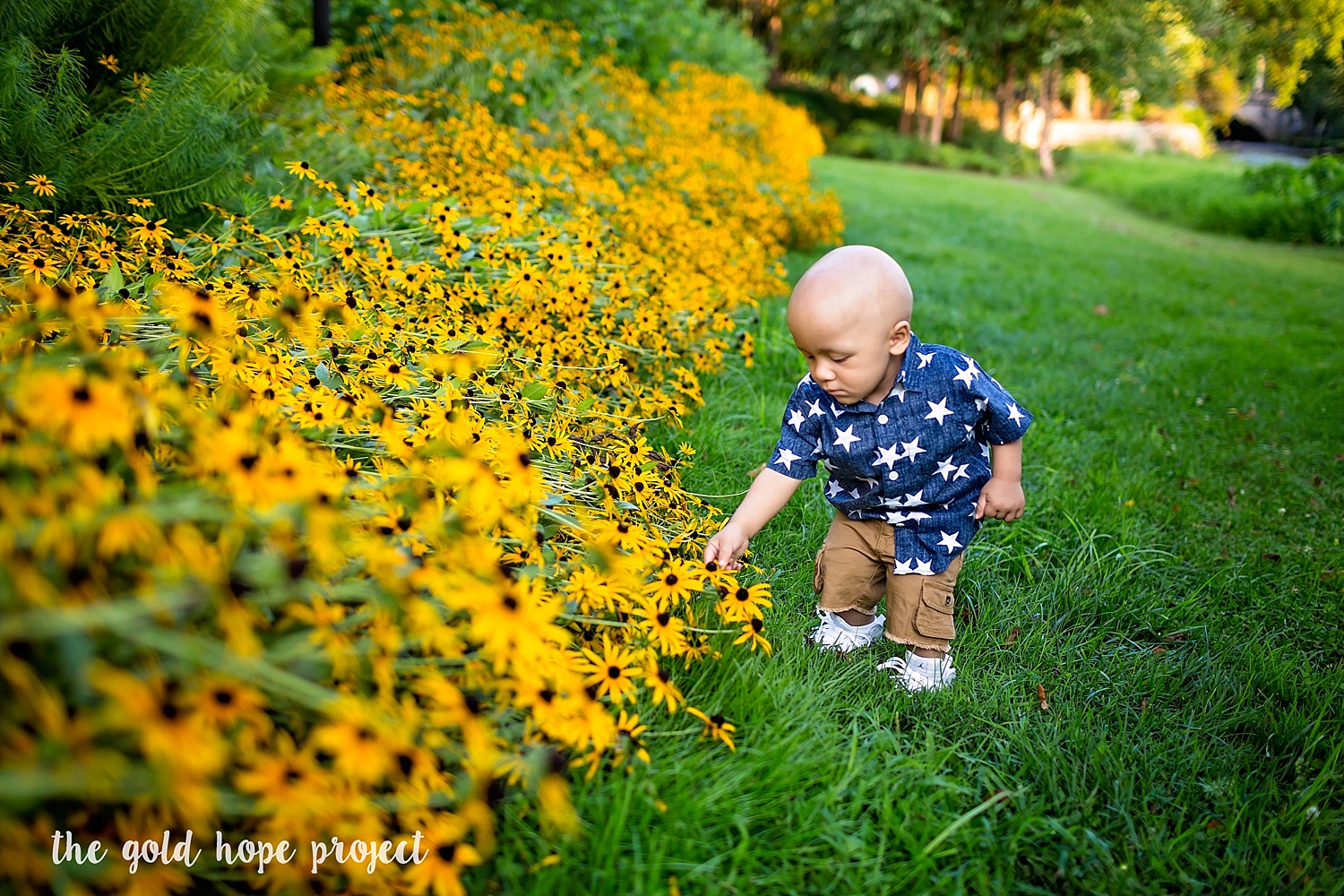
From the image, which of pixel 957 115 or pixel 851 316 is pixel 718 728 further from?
pixel 957 115

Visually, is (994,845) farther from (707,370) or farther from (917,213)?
(917,213)

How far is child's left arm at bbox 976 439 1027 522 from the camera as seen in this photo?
2.09 meters

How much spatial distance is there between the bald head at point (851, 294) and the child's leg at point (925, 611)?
0.67 m

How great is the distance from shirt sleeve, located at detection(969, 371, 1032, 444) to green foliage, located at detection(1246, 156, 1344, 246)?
1176 cm

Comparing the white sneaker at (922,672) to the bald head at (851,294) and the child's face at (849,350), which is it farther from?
the bald head at (851,294)

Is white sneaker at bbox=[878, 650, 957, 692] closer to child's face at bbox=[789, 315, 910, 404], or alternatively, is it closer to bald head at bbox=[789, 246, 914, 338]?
child's face at bbox=[789, 315, 910, 404]

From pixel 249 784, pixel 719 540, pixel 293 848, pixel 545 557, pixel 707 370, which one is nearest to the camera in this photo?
pixel 249 784

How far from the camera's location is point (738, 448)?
123 inches

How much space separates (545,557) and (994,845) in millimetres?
1001

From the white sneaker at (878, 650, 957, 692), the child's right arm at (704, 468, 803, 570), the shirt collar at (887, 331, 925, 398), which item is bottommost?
the white sneaker at (878, 650, 957, 692)

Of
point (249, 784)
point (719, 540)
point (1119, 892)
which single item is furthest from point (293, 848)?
point (1119, 892)

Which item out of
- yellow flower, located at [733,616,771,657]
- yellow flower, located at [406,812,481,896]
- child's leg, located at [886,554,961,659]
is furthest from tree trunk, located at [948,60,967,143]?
yellow flower, located at [406,812,481,896]

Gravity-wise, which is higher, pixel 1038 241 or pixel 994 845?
pixel 1038 241

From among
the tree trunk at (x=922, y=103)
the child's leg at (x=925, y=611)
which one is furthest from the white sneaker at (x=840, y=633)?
the tree trunk at (x=922, y=103)
